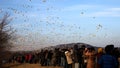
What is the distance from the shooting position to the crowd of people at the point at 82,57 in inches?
476

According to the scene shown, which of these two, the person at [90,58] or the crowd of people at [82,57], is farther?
the person at [90,58]

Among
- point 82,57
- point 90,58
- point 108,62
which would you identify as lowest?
point 82,57

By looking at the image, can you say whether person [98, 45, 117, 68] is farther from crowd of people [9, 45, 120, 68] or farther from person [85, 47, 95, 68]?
person [85, 47, 95, 68]

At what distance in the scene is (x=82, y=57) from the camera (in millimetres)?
25594

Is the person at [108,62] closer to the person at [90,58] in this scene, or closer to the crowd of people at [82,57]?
the crowd of people at [82,57]

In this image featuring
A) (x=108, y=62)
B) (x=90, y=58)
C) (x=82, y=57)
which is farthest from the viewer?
(x=82, y=57)

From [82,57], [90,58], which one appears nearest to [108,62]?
[90,58]

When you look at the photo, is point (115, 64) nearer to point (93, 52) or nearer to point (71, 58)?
point (93, 52)

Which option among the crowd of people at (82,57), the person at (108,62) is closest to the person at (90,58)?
the crowd of people at (82,57)

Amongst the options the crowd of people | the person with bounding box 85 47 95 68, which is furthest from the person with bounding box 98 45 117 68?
the person with bounding box 85 47 95 68

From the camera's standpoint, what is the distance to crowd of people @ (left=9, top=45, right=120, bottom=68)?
12.1 m

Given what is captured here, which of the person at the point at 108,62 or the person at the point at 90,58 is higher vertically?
the person at the point at 108,62

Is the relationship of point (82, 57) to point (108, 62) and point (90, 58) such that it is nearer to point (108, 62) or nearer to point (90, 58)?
point (90, 58)

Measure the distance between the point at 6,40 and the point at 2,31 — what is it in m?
2.05
